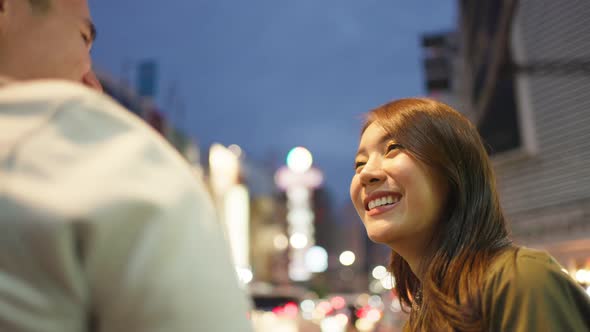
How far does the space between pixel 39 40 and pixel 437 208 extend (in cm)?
159

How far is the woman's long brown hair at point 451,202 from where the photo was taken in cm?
188

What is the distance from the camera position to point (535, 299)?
156cm

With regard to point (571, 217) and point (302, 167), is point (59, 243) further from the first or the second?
point (302, 167)

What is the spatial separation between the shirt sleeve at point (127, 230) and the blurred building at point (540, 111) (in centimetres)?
257

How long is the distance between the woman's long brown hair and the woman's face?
4cm

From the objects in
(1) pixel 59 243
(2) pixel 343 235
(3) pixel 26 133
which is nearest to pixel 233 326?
(1) pixel 59 243

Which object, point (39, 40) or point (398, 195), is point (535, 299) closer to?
point (398, 195)

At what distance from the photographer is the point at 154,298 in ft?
2.06

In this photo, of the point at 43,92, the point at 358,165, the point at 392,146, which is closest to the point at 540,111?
the point at 358,165

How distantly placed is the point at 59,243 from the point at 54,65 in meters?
0.44

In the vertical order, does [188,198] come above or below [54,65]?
below

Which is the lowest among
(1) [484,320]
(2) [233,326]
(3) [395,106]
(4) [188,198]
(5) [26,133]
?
(1) [484,320]

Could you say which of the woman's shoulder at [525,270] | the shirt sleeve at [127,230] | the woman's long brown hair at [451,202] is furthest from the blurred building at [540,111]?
the shirt sleeve at [127,230]

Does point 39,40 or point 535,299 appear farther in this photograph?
point 535,299
